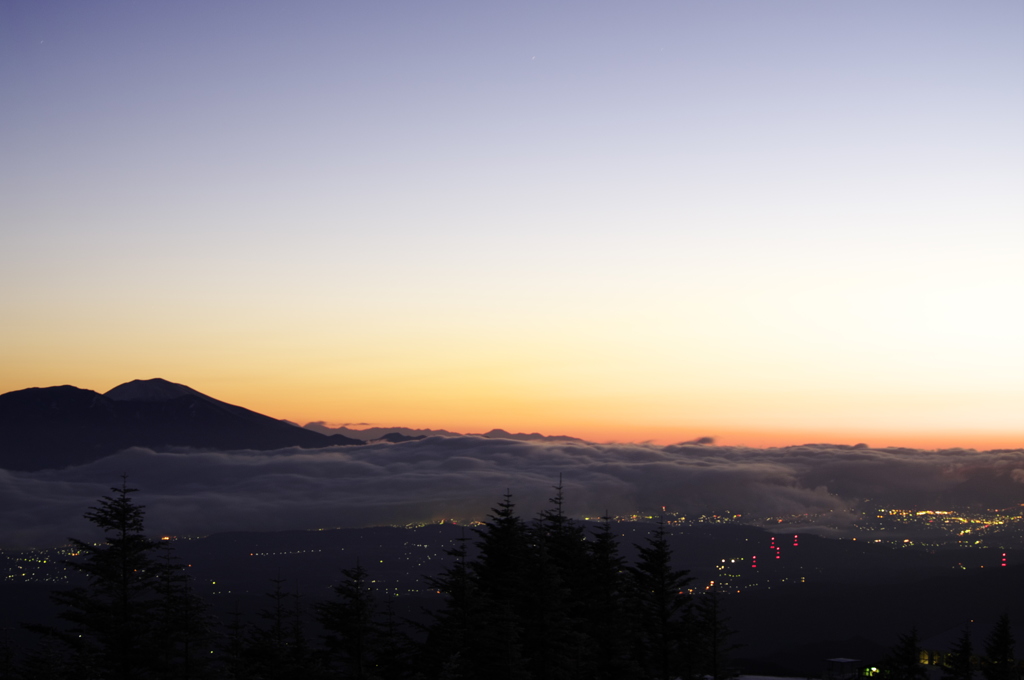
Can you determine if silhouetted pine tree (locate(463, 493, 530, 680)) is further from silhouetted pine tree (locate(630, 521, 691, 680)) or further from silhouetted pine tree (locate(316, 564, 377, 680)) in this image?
silhouetted pine tree (locate(630, 521, 691, 680))

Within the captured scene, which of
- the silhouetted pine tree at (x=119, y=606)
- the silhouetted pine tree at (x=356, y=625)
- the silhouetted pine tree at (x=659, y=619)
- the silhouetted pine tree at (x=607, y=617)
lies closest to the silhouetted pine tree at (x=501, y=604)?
the silhouetted pine tree at (x=607, y=617)

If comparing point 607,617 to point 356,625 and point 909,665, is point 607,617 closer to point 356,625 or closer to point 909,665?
point 356,625

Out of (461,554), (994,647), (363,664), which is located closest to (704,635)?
(461,554)

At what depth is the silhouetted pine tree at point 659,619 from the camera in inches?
2328

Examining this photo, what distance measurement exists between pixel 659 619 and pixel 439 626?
17973mm

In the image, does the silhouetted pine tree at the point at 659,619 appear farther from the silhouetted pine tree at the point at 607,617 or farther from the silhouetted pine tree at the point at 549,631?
the silhouetted pine tree at the point at 549,631

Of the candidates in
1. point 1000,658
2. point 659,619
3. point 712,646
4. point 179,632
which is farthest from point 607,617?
point 1000,658

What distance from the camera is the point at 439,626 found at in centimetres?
5103

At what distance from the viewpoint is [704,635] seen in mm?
64688

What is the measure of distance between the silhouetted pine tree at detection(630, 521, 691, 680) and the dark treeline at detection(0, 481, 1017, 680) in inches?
3.8

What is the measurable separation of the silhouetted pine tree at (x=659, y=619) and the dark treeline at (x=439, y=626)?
0.32 ft

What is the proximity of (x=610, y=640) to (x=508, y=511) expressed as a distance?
12.4m

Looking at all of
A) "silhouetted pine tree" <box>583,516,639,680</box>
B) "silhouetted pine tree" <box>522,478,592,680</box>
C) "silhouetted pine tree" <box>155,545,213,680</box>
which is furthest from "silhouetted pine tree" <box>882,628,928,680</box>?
"silhouetted pine tree" <box>155,545,213,680</box>

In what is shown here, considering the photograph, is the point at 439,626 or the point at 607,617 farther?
the point at 607,617
